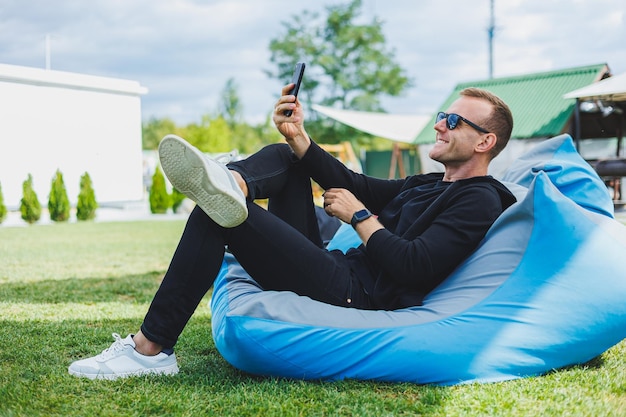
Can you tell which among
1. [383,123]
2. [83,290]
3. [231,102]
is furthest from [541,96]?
[231,102]

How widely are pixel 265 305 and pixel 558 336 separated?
98 centimetres

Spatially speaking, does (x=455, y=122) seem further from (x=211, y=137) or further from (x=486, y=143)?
(x=211, y=137)

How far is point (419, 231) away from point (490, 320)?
377 mm

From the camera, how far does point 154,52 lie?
52781 mm

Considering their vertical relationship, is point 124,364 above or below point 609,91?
below

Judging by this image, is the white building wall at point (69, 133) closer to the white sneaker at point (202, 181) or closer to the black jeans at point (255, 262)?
the black jeans at point (255, 262)

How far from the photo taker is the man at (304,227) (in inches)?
81.5

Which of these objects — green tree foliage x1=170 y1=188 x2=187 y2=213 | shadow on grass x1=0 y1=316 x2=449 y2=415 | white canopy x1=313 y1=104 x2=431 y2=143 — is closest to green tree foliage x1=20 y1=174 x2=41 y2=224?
green tree foliage x1=170 y1=188 x2=187 y2=213

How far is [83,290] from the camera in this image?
14.5 ft

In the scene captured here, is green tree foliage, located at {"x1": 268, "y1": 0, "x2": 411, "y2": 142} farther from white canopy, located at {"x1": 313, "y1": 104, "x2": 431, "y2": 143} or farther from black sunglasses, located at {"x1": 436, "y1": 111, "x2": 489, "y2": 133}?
black sunglasses, located at {"x1": 436, "y1": 111, "x2": 489, "y2": 133}

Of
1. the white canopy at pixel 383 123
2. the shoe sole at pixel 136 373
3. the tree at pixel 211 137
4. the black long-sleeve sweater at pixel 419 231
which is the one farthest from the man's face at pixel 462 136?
the tree at pixel 211 137

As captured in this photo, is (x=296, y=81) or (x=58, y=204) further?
(x=58, y=204)

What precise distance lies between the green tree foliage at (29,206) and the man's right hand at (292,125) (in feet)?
37.0

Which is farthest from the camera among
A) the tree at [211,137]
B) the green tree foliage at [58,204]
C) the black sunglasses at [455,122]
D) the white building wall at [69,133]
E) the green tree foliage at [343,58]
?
the tree at [211,137]
